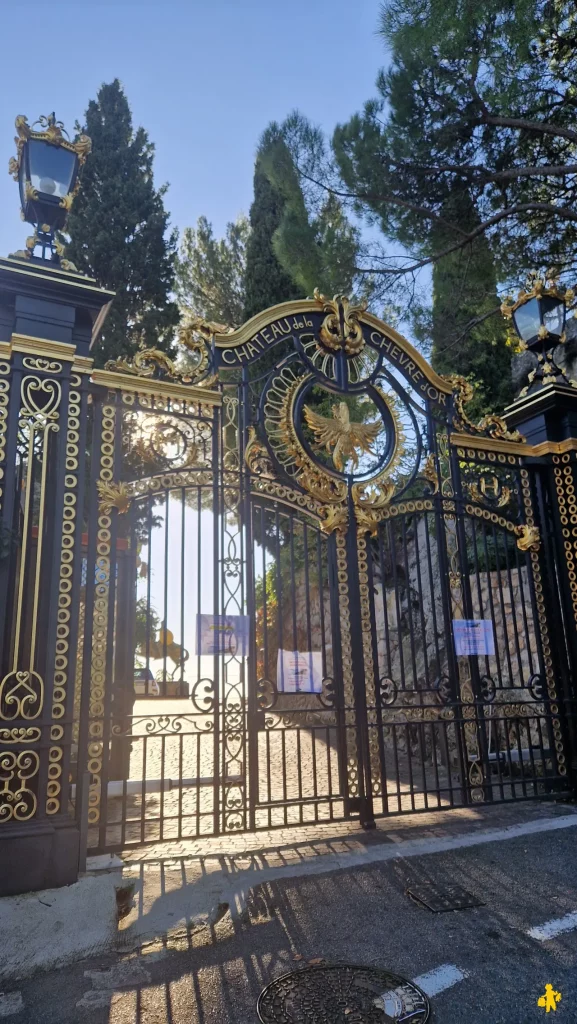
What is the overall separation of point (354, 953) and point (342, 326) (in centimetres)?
494

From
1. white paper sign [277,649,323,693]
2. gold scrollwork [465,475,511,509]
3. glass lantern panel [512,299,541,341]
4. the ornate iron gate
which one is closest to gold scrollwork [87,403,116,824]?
the ornate iron gate

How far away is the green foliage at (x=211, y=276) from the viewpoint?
17609 mm

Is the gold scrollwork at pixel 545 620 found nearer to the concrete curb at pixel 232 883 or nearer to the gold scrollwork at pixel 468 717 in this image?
the gold scrollwork at pixel 468 717

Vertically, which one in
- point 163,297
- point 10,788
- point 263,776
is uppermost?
Answer: point 163,297

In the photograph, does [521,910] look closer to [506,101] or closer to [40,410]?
[40,410]

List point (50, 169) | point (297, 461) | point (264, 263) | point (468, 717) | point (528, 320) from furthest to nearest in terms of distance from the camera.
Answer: point (264, 263) < point (528, 320) < point (468, 717) < point (297, 461) < point (50, 169)

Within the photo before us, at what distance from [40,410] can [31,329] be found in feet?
1.93

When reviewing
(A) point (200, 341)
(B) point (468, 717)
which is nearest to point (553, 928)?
(B) point (468, 717)

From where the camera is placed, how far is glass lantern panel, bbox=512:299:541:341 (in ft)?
23.6

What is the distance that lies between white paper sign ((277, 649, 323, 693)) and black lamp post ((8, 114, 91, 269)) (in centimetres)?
Answer: 338

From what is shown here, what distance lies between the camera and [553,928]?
3309mm

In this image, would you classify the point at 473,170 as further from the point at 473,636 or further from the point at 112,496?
the point at 112,496

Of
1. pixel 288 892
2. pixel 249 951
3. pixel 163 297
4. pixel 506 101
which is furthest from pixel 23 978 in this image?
pixel 163 297

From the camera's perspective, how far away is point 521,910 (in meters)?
3.56
